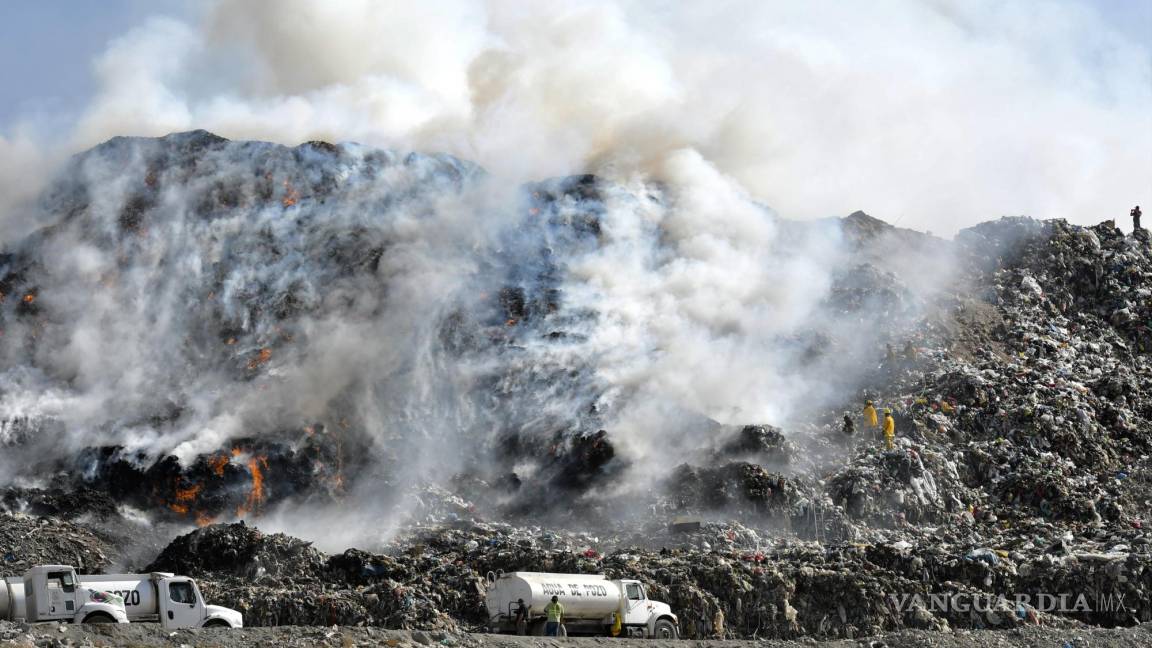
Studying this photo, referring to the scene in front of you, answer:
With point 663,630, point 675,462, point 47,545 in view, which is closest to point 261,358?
point 47,545

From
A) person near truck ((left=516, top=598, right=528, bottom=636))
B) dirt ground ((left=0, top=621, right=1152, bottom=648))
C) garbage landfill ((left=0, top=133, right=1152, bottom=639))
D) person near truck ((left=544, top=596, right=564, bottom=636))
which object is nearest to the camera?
dirt ground ((left=0, top=621, right=1152, bottom=648))

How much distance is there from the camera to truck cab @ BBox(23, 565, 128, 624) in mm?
24000

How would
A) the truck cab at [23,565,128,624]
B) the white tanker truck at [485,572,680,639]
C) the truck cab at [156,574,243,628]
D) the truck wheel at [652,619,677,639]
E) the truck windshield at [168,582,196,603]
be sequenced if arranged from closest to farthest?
the truck cab at [23,565,128,624]
the truck cab at [156,574,243,628]
the truck windshield at [168,582,196,603]
the white tanker truck at [485,572,680,639]
the truck wheel at [652,619,677,639]

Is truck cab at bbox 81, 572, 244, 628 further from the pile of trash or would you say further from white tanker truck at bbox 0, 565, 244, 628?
the pile of trash

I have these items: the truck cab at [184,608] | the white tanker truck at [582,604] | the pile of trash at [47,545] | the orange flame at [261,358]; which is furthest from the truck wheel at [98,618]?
the orange flame at [261,358]

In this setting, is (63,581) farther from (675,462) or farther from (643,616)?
(675,462)

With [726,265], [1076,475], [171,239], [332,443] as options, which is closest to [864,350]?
[726,265]

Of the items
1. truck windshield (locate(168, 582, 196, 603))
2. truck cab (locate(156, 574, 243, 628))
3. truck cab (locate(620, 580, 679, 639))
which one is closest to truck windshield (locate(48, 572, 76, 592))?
truck cab (locate(156, 574, 243, 628))

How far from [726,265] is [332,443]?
1659 cm

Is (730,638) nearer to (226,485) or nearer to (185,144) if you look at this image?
(226,485)

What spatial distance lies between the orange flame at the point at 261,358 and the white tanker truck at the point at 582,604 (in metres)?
19.1

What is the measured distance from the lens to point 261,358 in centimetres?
4422

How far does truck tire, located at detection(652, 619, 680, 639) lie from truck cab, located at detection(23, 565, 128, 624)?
422 inches

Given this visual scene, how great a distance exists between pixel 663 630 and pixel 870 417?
632 inches
